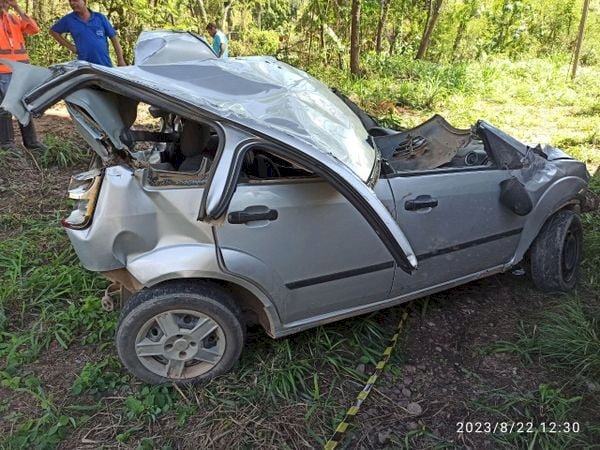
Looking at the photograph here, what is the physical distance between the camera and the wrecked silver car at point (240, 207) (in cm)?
217

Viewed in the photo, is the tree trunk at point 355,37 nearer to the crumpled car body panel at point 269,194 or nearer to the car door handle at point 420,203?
the crumpled car body panel at point 269,194

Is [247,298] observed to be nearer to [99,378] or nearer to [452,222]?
[99,378]

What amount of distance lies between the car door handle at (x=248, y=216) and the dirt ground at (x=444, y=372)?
45.0 inches

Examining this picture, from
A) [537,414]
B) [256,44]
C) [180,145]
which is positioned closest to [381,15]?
[256,44]

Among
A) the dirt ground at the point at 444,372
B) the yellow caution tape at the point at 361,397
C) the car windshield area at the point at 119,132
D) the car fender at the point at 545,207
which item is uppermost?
the car windshield area at the point at 119,132

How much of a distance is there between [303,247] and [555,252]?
1.93 m

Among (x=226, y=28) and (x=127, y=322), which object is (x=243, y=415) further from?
(x=226, y=28)

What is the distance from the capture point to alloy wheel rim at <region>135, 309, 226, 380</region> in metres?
2.47

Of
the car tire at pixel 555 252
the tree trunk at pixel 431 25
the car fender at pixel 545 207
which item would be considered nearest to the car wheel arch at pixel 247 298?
the car fender at pixel 545 207

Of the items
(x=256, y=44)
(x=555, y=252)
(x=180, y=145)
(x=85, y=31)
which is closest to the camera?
(x=180, y=145)

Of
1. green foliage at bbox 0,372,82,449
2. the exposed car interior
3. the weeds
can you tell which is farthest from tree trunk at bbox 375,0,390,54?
green foliage at bbox 0,372,82,449

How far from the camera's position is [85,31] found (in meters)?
5.57

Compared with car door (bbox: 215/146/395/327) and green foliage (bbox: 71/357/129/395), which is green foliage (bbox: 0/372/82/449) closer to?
green foliage (bbox: 71/357/129/395)

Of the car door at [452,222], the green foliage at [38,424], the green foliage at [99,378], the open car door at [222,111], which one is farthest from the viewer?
the car door at [452,222]
